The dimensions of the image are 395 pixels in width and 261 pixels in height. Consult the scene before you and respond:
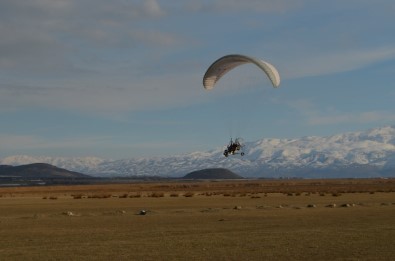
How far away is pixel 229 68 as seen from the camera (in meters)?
39.3

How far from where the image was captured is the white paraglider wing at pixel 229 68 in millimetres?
34750

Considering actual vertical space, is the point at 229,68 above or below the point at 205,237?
above

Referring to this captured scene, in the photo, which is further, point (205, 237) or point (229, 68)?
point (229, 68)

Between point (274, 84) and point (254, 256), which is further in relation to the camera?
point (274, 84)

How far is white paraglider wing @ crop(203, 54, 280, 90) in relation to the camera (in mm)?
34750

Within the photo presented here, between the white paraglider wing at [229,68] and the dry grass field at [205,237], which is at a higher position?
the white paraglider wing at [229,68]

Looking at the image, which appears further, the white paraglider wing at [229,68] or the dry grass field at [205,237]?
the white paraglider wing at [229,68]

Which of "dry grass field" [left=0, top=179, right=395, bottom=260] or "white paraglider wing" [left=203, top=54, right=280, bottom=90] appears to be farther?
"white paraglider wing" [left=203, top=54, right=280, bottom=90]

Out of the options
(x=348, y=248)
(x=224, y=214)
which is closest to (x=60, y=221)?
(x=224, y=214)

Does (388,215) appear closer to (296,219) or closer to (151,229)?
(296,219)

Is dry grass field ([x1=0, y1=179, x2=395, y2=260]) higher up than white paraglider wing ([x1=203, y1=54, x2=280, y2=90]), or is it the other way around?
white paraglider wing ([x1=203, y1=54, x2=280, y2=90])

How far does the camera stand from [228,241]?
75.8 feet

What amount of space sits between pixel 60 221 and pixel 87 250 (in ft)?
45.9

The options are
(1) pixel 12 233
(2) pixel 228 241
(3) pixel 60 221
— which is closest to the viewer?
(2) pixel 228 241
